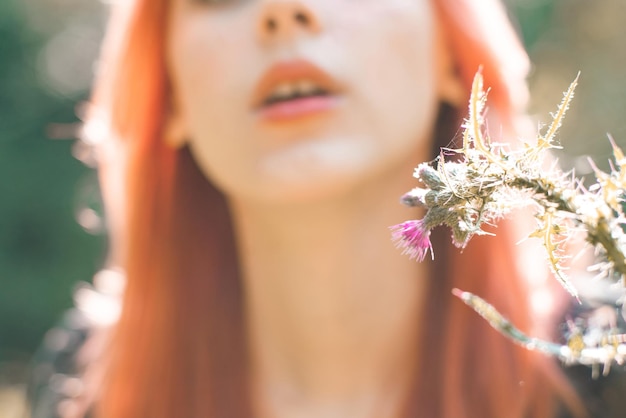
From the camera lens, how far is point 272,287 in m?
0.77

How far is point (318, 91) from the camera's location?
2.05 feet

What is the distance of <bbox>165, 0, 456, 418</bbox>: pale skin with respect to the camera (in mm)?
616

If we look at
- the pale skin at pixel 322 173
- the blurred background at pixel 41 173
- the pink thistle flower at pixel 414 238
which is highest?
the blurred background at pixel 41 173

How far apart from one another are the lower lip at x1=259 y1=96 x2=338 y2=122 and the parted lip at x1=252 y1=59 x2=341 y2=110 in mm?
11

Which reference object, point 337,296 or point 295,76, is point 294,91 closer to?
point 295,76

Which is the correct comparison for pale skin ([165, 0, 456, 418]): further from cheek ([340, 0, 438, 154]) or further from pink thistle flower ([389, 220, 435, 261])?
pink thistle flower ([389, 220, 435, 261])

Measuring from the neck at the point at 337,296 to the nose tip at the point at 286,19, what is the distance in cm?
15

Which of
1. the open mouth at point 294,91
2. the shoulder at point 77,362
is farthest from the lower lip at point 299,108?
the shoulder at point 77,362

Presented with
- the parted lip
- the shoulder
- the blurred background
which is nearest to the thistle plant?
the parted lip

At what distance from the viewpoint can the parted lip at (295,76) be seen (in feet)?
1.98

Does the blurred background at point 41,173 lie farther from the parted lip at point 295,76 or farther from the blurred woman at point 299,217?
the parted lip at point 295,76

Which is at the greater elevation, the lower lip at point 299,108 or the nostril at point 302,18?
the nostril at point 302,18

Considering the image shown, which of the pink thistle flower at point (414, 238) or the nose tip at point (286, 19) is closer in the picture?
the pink thistle flower at point (414, 238)

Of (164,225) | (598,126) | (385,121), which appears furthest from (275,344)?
(598,126)
